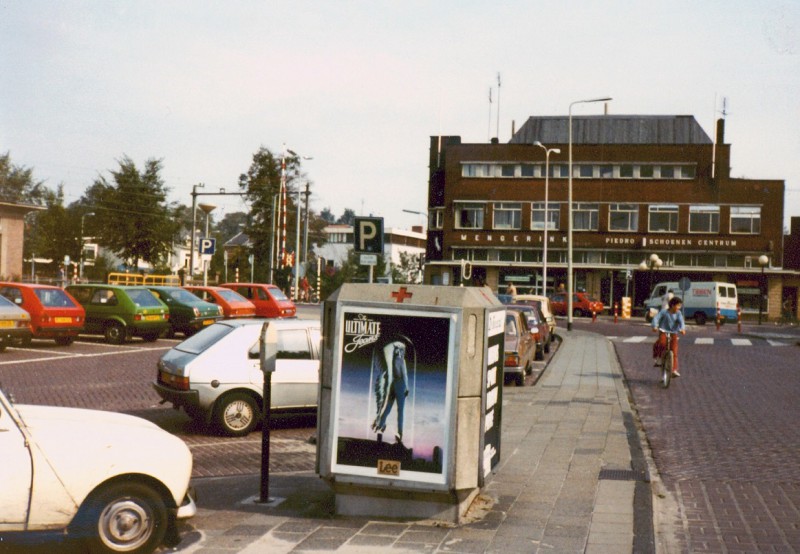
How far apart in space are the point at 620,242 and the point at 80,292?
4472 cm

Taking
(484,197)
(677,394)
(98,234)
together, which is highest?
(484,197)

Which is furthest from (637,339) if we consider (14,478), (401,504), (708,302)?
(14,478)

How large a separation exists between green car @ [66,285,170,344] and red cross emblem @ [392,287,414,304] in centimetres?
1928

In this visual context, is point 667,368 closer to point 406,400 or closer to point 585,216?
point 406,400

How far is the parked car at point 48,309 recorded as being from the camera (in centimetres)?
2250

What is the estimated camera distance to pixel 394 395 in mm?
6645

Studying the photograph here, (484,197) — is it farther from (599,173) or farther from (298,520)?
(298,520)

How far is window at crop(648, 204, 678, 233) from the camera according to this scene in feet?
207

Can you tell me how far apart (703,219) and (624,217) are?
5.12 meters

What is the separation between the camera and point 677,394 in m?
16.2

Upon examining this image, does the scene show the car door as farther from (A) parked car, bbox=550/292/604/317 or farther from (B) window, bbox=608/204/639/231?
(B) window, bbox=608/204/639/231

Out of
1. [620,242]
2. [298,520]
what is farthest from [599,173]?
[298,520]

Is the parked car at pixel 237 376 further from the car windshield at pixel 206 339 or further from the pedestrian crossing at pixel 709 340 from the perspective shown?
the pedestrian crossing at pixel 709 340

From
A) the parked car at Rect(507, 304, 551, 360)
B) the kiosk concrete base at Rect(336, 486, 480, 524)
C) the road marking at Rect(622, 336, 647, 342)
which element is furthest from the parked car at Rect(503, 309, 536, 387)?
the road marking at Rect(622, 336, 647, 342)
